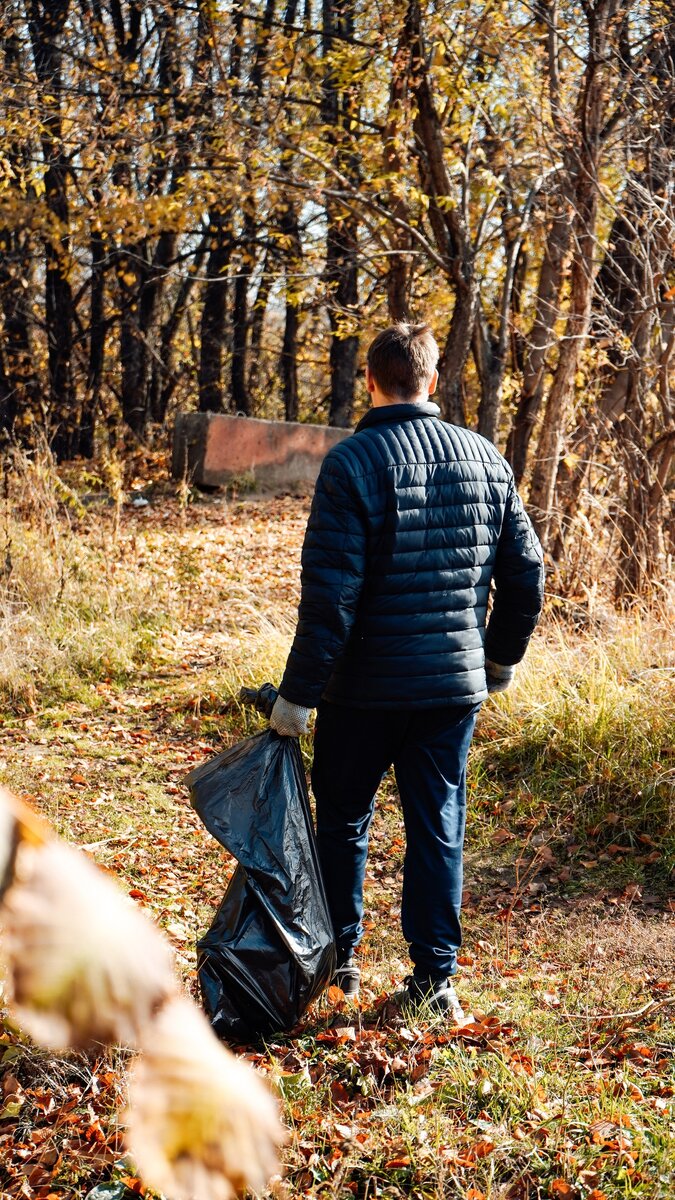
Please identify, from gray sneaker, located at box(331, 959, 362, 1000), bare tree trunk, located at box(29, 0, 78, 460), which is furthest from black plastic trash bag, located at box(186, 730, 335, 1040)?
bare tree trunk, located at box(29, 0, 78, 460)

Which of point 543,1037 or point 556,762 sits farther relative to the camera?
point 556,762

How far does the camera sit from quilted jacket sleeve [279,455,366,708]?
304cm

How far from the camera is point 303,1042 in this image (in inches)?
126

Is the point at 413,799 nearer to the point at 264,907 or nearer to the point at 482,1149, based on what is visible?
the point at 264,907

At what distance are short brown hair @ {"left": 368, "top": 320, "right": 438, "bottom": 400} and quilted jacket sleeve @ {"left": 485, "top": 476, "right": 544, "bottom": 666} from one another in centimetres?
46

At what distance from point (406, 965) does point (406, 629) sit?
1.52 meters

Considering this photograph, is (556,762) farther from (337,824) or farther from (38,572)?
(38,572)

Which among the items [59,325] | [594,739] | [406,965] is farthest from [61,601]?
[59,325]

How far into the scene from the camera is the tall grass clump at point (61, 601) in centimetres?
679

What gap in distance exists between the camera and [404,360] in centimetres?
317

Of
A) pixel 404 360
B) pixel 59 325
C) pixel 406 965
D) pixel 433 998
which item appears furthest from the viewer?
pixel 59 325

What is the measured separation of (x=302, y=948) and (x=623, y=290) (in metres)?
7.03

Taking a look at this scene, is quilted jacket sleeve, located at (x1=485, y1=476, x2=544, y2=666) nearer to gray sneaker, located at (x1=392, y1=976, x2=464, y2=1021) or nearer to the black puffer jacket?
the black puffer jacket

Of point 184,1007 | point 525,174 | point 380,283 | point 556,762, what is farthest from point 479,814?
point 380,283
